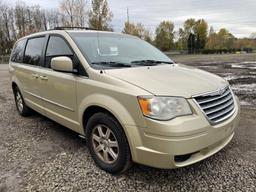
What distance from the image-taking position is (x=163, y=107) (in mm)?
2338

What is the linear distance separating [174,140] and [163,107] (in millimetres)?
339

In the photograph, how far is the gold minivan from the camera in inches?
92.0

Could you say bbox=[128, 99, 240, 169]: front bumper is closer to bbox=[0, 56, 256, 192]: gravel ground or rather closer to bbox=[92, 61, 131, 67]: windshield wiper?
bbox=[0, 56, 256, 192]: gravel ground

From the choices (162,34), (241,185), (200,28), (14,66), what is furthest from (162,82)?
(200,28)

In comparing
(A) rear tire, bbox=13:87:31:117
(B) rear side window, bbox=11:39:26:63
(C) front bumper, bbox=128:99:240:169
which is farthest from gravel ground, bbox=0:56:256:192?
(B) rear side window, bbox=11:39:26:63

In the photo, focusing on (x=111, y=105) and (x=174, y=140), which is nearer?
(x=174, y=140)

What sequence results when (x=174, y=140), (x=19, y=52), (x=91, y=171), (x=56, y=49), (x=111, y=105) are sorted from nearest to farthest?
(x=174, y=140), (x=111, y=105), (x=91, y=171), (x=56, y=49), (x=19, y=52)

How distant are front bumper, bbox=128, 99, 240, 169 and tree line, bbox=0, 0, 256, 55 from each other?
2980 cm

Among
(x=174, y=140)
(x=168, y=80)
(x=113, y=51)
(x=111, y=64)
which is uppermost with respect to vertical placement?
(x=113, y=51)

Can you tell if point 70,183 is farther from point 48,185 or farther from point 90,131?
point 90,131

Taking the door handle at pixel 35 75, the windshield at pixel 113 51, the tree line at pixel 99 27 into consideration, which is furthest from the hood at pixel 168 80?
the tree line at pixel 99 27

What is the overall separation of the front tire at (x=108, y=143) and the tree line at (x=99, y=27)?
95.8ft

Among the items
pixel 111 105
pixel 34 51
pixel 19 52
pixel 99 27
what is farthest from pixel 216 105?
pixel 99 27

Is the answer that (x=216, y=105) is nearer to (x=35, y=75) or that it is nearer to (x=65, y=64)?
(x=65, y=64)
